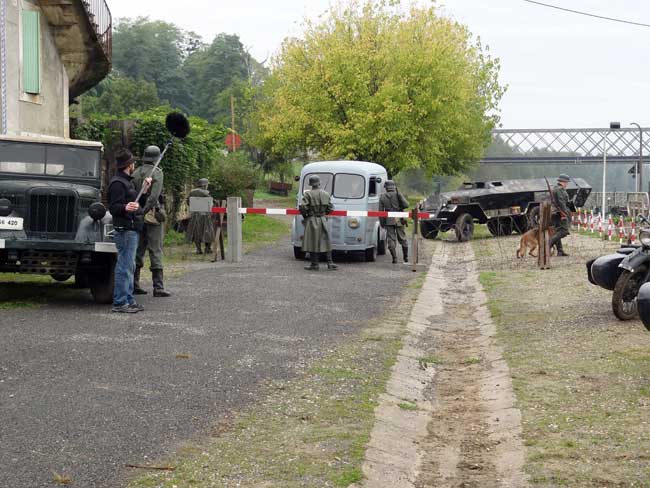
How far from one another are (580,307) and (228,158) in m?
20.4

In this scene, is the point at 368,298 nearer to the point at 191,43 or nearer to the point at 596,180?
the point at 191,43

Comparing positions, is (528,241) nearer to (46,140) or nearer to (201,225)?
(201,225)

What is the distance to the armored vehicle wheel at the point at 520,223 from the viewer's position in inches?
1346

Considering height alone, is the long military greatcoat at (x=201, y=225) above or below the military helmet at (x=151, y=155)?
below

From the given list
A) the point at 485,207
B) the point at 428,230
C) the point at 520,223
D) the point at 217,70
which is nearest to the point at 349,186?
the point at 485,207

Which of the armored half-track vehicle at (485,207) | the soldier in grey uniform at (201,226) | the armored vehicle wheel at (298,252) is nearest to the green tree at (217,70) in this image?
the armored half-track vehicle at (485,207)

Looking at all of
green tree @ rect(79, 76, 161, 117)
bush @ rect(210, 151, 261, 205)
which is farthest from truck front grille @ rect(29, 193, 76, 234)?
green tree @ rect(79, 76, 161, 117)

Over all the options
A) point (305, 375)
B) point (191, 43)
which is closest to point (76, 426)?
point (305, 375)

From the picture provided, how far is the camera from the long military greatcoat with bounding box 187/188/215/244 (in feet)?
72.1

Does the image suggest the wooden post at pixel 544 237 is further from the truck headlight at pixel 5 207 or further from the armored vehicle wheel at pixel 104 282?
the truck headlight at pixel 5 207

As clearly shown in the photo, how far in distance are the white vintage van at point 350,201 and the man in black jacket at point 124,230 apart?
9.36m

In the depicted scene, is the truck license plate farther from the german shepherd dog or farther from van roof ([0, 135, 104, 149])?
the german shepherd dog

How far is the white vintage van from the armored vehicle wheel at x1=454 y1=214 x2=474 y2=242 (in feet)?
29.4

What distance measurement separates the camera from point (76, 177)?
13812 mm
